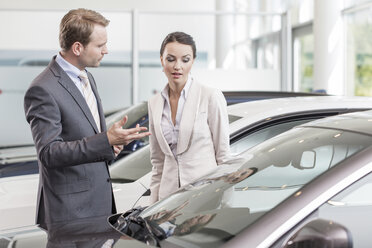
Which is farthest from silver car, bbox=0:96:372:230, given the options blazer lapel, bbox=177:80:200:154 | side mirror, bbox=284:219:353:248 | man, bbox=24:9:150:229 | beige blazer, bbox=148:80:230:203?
side mirror, bbox=284:219:353:248

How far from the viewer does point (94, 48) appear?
3010 mm

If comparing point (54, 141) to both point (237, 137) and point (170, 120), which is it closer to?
point (170, 120)

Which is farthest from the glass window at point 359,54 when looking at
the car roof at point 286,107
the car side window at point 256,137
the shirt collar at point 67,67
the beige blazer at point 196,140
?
the shirt collar at point 67,67

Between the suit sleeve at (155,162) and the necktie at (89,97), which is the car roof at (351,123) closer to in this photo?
the suit sleeve at (155,162)

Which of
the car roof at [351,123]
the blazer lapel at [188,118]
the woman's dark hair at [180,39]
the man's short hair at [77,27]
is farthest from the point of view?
the woman's dark hair at [180,39]

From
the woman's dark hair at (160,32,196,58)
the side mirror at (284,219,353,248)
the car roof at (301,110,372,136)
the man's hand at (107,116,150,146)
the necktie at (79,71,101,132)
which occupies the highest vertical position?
the woman's dark hair at (160,32,196,58)

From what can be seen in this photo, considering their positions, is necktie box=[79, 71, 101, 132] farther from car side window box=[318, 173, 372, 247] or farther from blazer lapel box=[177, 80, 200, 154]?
car side window box=[318, 173, 372, 247]

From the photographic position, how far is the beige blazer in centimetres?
328

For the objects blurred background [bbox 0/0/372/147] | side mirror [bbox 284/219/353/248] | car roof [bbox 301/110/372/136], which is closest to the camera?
side mirror [bbox 284/219/353/248]

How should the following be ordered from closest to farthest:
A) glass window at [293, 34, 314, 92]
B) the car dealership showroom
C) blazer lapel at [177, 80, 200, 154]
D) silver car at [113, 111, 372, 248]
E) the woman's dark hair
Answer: silver car at [113, 111, 372, 248]
the car dealership showroom
blazer lapel at [177, 80, 200, 154]
the woman's dark hair
glass window at [293, 34, 314, 92]

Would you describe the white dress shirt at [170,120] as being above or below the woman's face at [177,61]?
below

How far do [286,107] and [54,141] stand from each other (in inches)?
65.7

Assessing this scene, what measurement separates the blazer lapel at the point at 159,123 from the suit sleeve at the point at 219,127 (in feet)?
0.76

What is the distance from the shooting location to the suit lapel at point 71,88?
3004mm
